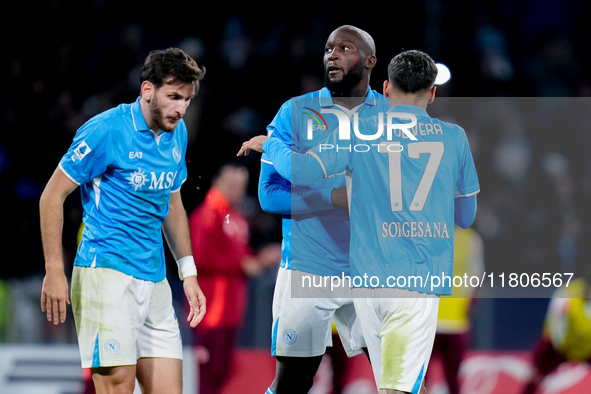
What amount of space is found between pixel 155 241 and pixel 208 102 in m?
2.83

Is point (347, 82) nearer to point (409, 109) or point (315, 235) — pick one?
point (409, 109)

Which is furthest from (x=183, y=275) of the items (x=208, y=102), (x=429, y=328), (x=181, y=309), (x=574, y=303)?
(x=574, y=303)

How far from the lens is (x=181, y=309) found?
6.19 meters


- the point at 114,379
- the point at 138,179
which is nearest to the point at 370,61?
the point at 138,179

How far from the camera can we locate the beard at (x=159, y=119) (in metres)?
3.73

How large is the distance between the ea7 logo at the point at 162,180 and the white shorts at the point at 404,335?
1032mm

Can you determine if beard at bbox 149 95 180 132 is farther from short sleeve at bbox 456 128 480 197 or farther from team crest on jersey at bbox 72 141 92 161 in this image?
short sleeve at bbox 456 128 480 197

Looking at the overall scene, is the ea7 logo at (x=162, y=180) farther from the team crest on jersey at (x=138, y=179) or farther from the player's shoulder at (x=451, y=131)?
the player's shoulder at (x=451, y=131)

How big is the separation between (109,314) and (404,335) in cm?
129

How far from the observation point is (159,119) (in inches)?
148

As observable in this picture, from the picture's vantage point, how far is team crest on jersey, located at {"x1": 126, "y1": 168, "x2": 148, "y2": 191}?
3.66 m

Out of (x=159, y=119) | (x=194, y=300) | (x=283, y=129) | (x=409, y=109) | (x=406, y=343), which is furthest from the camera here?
(x=283, y=129)

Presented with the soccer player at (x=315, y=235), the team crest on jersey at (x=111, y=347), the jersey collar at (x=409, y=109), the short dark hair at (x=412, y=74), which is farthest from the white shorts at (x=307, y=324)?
the short dark hair at (x=412, y=74)

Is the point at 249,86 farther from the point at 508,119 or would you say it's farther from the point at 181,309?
the point at 508,119
